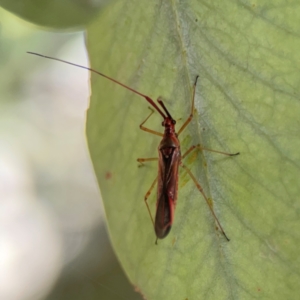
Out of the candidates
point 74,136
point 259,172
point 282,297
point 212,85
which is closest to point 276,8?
point 212,85

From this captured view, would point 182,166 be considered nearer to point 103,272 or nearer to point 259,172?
point 259,172

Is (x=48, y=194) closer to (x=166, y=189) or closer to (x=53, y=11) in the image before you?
(x=166, y=189)

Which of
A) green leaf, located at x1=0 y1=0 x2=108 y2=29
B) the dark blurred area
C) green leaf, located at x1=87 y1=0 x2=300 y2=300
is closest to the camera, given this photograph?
green leaf, located at x1=87 y1=0 x2=300 y2=300

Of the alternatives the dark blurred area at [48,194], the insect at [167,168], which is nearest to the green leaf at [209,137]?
the insect at [167,168]

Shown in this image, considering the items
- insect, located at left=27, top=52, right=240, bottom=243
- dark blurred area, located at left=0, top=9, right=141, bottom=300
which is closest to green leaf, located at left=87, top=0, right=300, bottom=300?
insect, located at left=27, top=52, right=240, bottom=243

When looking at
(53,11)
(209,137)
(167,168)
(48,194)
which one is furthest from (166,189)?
(48,194)

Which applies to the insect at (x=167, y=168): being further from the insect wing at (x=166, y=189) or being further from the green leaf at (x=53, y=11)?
the green leaf at (x=53, y=11)

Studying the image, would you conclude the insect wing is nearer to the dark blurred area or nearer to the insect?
the insect
